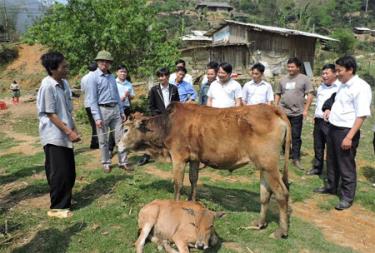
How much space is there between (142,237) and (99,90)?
11.5 feet

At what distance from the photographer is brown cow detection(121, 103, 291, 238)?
5.24 metres

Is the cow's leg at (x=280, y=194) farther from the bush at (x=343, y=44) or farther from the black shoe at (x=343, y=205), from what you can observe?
the bush at (x=343, y=44)

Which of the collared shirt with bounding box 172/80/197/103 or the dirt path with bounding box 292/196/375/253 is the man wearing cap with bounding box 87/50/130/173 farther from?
the dirt path with bounding box 292/196/375/253

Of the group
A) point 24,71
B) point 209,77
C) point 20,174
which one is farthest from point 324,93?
point 24,71

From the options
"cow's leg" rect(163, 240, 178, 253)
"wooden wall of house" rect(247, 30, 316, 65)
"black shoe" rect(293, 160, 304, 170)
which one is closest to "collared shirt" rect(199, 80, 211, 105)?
"black shoe" rect(293, 160, 304, 170)

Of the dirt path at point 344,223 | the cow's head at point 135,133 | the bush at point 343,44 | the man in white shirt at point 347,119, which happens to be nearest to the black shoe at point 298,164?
the dirt path at point 344,223

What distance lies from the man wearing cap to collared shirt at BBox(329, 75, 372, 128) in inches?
150

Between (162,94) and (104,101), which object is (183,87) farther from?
(104,101)

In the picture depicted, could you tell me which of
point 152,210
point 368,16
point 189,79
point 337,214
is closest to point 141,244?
point 152,210

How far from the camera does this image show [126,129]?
20.7 ft

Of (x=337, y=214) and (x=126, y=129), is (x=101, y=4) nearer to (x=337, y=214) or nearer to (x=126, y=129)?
(x=126, y=129)

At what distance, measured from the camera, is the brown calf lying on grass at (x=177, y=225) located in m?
4.38

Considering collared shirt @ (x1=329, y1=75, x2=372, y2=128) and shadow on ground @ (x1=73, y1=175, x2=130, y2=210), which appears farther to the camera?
shadow on ground @ (x1=73, y1=175, x2=130, y2=210)

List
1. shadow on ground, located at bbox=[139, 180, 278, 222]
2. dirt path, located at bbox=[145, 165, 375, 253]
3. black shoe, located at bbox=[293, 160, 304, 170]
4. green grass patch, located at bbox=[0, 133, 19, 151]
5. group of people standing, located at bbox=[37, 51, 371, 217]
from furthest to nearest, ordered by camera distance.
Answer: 1. green grass patch, located at bbox=[0, 133, 19, 151]
2. black shoe, located at bbox=[293, 160, 304, 170]
3. shadow on ground, located at bbox=[139, 180, 278, 222]
4. dirt path, located at bbox=[145, 165, 375, 253]
5. group of people standing, located at bbox=[37, 51, 371, 217]
